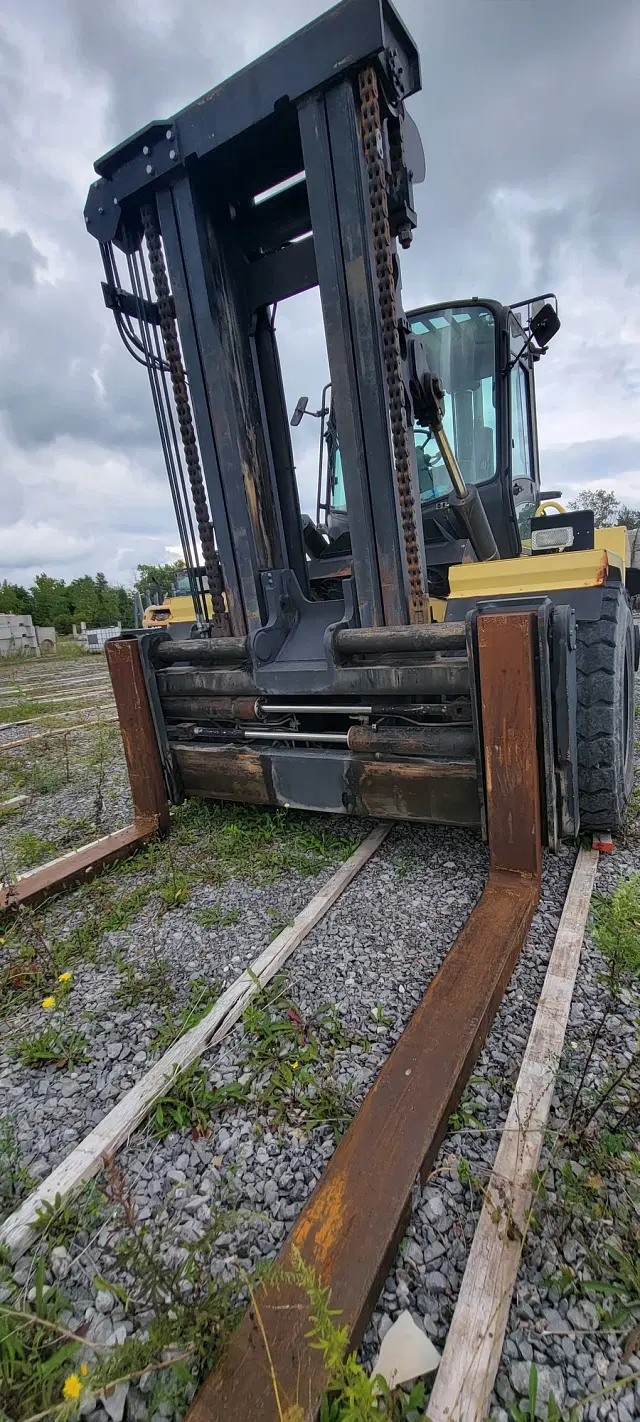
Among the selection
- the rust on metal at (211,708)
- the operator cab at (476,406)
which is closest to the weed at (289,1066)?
the rust on metal at (211,708)

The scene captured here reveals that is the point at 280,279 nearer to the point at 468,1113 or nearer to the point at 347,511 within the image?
the point at 347,511

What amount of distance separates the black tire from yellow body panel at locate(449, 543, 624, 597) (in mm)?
253

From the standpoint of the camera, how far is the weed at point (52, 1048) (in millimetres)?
1967

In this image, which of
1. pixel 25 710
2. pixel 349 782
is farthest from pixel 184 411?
pixel 25 710

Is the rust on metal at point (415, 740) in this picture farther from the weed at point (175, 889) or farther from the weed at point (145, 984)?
the weed at point (145, 984)

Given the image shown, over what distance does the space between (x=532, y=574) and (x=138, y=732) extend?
2272 mm

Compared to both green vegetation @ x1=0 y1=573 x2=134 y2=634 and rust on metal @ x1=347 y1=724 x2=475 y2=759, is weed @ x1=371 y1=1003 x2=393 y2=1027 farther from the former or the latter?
green vegetation @ x1=0 y1=573 x2=134 y2=634

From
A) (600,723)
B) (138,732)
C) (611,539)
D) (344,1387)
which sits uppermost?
(611,539)

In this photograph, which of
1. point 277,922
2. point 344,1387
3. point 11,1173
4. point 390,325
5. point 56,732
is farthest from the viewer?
point 56,732

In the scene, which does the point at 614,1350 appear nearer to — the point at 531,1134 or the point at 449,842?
the point at 531,1134

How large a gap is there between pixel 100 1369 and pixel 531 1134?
101 centimetres

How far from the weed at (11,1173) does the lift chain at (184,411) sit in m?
2.54

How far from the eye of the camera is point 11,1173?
5.18 ft

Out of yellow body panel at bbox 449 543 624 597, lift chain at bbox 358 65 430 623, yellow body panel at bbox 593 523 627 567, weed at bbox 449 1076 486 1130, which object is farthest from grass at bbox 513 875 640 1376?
yellow body panel at bbox 593 523 627 567
